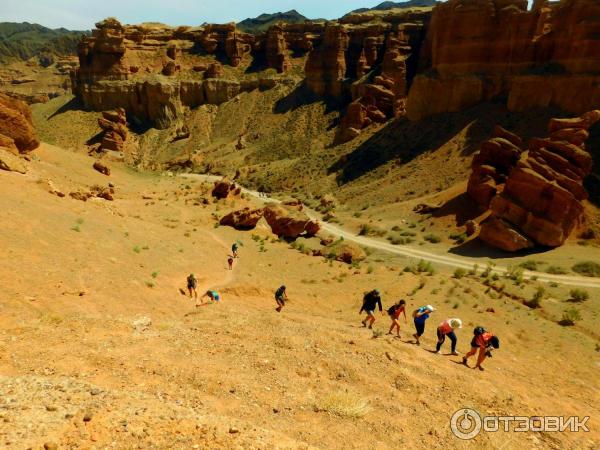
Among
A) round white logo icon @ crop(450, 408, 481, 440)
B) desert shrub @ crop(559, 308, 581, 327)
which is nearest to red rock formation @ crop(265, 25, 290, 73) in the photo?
desert shrub @ crop(559, 308, 581, 327)

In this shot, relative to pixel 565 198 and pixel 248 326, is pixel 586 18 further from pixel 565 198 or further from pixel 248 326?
pixel 248 326

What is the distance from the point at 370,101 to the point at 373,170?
15888 millimetres

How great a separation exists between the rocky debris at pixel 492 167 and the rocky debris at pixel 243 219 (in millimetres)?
21051

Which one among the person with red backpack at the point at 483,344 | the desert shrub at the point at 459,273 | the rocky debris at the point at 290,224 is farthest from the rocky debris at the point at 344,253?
the person with red backpack at the point at 483,344

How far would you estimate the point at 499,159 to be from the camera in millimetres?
37656

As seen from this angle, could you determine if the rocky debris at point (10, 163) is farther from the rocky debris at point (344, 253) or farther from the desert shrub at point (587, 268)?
the desert shrub at point (587, 268)

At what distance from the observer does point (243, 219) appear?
1206 inches

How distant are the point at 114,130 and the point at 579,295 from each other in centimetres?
7621

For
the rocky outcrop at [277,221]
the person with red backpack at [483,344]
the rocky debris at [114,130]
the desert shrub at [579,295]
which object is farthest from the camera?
the rocky debris at [114,130]

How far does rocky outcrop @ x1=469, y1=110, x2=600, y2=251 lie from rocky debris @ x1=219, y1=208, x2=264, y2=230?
18975mm

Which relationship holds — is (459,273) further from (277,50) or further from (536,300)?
(277,50)

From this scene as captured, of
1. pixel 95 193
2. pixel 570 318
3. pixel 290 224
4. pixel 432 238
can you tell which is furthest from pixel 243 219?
pixel 570 318

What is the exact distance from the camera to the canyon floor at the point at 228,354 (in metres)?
6.53

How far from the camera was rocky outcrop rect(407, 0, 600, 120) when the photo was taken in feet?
141
